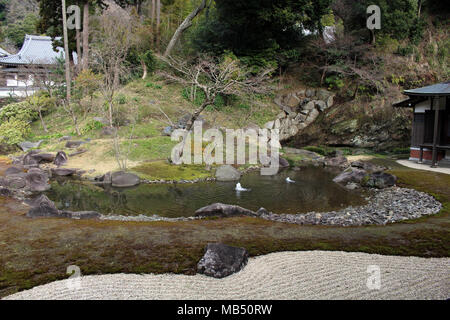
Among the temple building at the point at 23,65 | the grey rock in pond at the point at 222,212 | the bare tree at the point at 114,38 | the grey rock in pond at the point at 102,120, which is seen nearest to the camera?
the grey rock in pond at the point at 222,212

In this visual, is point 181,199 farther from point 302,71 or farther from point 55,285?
point 302,71

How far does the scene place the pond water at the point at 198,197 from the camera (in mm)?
8898

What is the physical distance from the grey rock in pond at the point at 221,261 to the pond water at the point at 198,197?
3.59m

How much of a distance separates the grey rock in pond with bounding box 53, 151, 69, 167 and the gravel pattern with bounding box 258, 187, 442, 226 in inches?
379

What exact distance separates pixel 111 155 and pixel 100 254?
9623 millimetres

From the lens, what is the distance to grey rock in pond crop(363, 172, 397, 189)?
10.4 metres

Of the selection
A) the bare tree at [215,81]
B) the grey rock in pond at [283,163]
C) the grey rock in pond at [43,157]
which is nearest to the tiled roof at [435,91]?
the grey rock in pond at [283,163]

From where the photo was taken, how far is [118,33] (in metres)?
20.3

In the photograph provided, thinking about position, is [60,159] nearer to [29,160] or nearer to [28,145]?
[29,160]

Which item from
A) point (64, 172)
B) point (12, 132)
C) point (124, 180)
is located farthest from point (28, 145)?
point (124, 180)

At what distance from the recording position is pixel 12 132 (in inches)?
622

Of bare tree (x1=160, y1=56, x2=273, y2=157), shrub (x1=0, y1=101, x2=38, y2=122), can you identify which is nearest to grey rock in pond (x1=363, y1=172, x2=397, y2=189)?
bare tree (x1=160, y1=56, x2=273, y2=157)

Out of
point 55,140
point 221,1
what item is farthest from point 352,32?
point 55,140

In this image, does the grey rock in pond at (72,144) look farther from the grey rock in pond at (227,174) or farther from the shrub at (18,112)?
the grey rock in pond at (227,174)
